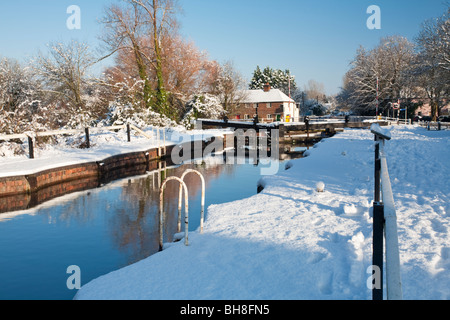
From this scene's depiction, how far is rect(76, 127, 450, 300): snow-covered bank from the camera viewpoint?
3.51 metres

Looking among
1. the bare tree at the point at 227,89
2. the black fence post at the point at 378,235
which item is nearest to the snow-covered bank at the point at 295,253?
the black fence post at the point at 378,235

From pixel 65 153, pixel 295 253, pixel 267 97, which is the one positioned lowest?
pixel 295 253

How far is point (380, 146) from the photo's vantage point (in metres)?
3.84

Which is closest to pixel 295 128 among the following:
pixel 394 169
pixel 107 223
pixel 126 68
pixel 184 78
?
pixel 184 78

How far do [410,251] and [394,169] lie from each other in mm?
5960

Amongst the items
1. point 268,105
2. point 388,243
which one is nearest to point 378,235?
point 388,243

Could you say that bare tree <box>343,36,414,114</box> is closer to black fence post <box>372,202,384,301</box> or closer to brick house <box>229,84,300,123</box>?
brick house <box>229,84,300,123</box>

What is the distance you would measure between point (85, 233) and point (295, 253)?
4696 millimetres

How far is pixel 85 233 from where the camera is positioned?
23.6 ft

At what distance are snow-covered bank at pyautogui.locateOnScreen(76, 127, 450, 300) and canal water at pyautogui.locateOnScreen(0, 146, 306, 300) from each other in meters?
1.33

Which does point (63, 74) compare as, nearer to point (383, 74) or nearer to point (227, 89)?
point (227, 89)

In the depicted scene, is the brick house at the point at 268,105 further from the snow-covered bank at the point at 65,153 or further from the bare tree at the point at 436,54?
the snow-covered bank at the point at 65,153

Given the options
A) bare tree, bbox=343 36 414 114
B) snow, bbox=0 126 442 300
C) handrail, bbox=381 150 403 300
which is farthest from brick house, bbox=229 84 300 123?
handrail, bbox=381 150 403 300

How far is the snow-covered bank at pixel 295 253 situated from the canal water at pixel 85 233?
1.33 meters
